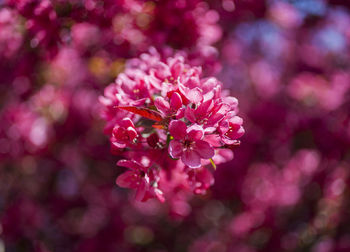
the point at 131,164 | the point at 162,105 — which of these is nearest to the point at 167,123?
the point at 162,105

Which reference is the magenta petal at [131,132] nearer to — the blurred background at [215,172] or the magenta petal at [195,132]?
the magenta petal at [195,132]

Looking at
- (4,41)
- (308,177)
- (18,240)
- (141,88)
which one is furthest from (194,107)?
(308,177)

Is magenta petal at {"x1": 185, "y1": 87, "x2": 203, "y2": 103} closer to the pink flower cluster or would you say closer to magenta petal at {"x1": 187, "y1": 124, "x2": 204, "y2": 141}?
the pink flower cluster


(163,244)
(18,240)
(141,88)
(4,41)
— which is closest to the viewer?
(141,88)

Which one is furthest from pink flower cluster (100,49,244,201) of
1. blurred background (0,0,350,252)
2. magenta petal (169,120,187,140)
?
blurred background (0,0,350,252)

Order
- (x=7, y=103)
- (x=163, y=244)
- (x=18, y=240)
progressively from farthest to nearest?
(x=163, y=244), (x=7, y=103), (x=18, y=240)

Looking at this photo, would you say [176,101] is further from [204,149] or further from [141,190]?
[141,190]

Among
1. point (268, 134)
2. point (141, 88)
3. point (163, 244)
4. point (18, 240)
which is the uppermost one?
→ point (141, 88)

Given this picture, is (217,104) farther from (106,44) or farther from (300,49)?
(300,49)
